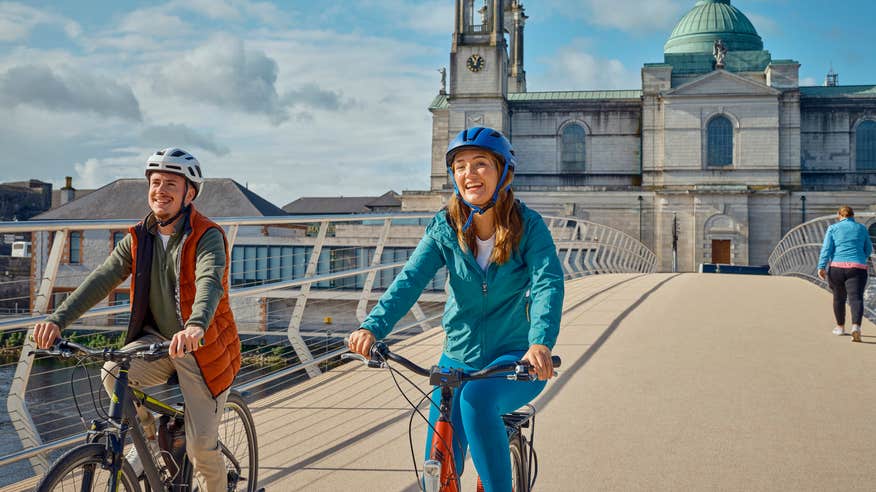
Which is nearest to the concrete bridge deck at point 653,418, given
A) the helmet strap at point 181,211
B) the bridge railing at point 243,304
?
the bridge railing at point 243,304

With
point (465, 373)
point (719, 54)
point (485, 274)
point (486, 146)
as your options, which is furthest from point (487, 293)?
point (719, 54)

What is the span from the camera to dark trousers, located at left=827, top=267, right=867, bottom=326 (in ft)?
27.4

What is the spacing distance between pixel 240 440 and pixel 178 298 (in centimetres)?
85

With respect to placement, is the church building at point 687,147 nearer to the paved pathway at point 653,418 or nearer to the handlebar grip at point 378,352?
the paved pathway at point 653,418

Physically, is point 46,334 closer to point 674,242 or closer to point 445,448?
point 445,448

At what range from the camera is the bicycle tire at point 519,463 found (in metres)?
2.74

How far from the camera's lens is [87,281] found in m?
2.97

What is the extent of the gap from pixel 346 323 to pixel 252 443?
30.9 meters

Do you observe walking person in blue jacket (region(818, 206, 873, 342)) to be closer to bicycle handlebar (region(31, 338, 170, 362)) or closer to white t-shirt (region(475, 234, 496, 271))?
white t-shirt (region(475, 234, 496, 271))

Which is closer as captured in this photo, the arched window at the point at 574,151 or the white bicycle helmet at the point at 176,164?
the white bicycle helmet at the point at 176,164

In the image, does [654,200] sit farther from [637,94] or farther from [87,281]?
[87,281]

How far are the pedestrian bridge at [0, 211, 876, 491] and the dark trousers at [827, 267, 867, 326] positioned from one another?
344mm

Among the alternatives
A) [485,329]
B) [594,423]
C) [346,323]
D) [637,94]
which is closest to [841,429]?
[594,423]

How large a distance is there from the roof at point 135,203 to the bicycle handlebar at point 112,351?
4042 cm
